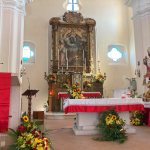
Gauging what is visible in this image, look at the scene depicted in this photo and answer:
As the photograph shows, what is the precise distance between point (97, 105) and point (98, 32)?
8456 millimetres

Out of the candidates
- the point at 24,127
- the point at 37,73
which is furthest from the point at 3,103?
the point at 37,73

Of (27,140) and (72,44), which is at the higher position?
(72,44)

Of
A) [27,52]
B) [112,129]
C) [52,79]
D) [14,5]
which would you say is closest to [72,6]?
[27,52]

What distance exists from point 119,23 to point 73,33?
3412mm

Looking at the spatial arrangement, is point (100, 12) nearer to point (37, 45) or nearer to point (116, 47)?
point (116, 47)

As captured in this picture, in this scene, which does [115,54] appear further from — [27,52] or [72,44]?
[27,52]

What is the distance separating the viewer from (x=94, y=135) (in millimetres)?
4727

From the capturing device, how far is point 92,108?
4.73m

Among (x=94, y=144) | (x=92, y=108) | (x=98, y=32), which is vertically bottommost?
(x=94, y=144)

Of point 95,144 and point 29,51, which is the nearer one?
point 95,144

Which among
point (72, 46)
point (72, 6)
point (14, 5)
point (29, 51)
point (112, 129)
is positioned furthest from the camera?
point (72, 6)

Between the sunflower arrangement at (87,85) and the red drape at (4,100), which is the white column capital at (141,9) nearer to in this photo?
the sunflower arrangement at (87,85)

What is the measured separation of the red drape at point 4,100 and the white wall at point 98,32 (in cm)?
875

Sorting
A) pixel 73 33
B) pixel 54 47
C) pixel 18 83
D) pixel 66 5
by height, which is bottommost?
pixel 18 83
